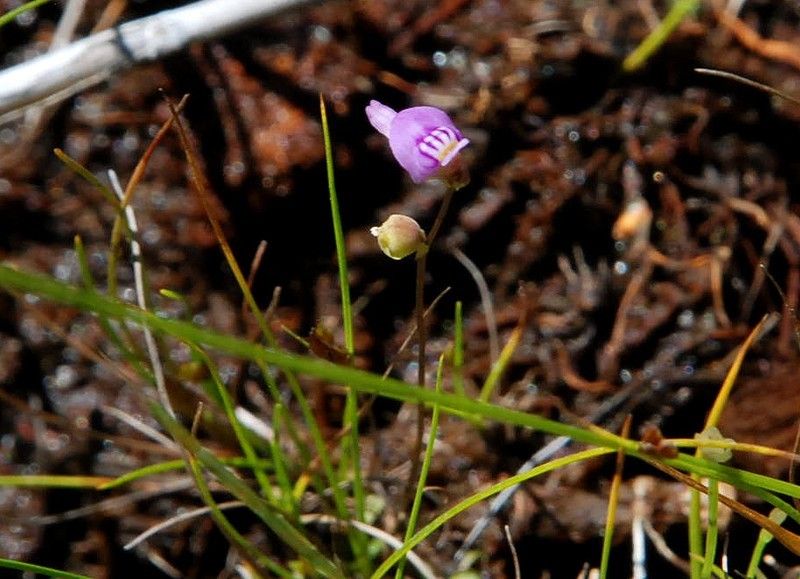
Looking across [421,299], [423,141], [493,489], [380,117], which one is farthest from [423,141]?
[493,489]

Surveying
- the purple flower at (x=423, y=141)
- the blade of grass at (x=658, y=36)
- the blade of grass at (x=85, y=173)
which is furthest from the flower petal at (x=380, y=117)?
the blade of grass at (x=658, y=36)

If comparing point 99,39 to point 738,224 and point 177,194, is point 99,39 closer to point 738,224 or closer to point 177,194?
point 177,194

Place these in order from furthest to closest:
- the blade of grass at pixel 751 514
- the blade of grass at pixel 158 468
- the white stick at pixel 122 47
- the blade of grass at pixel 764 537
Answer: the white stick at pixel 122 47, the blade of grass at pixel 158 468, the blade of grass at pixel 764 537, the blade of grass at pixel 751 514

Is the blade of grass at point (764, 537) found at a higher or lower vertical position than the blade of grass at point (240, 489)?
lower

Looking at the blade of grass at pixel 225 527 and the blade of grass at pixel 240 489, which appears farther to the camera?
the blade of grass at pixel 225 527

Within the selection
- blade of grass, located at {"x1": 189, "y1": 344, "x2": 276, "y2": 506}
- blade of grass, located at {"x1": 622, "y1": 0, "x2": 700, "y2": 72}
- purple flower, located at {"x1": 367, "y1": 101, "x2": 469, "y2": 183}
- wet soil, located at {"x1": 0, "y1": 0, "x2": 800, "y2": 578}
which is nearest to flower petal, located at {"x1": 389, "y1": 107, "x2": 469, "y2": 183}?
purple flower, located at {"x1": 367, "y1": 101, "x2": 469, "y2": 183}

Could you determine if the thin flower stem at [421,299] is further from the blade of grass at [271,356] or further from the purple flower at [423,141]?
the blade of grass at [271,356]

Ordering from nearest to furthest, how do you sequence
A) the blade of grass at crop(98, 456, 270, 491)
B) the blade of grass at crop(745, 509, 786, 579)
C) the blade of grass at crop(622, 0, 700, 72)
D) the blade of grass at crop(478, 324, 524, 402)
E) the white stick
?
1. the blade of grass at crop(745, 509, 786, 579)
2. the blade of grass at crop(98, 456, 270, 491)
3. the white stick
4. the blade of grass at crop(478, 324, 524, 402)
5. the blade of grass at crop(622, 0, 700, 72)

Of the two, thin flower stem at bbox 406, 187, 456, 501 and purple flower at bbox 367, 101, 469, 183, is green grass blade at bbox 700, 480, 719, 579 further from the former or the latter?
purple flower at bbox 367, 101, 469, 183
